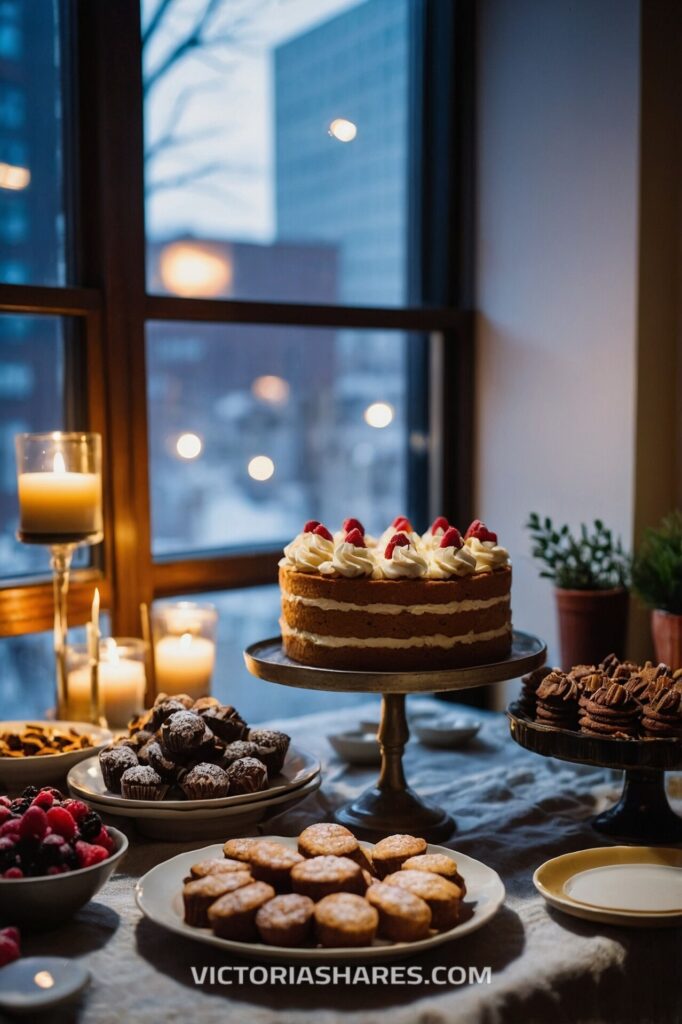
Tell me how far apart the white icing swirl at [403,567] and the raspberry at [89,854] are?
55 centimetres

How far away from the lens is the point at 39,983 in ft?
3.55

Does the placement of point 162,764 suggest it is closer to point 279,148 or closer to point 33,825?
point 33,825

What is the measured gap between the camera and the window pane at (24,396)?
208cm

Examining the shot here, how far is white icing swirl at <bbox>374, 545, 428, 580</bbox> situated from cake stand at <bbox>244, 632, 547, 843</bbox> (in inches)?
5.8

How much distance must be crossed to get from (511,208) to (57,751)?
1678 mm

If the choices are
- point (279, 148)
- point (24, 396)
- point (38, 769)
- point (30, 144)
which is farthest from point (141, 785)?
point (279, 148)

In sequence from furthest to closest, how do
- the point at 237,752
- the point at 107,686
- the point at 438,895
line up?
the point at 107,686
the point at 237,752
the point at 438,895

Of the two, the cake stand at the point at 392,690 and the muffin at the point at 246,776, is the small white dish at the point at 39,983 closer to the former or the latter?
the muffin at the point at 246,776

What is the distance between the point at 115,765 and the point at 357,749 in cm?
55

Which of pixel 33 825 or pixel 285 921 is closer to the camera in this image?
pixel 285 921

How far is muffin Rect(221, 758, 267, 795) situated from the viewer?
1512 millimetres

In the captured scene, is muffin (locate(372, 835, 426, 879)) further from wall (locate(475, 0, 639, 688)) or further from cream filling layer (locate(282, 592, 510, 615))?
wall (locate(475, 0, 639, 688))

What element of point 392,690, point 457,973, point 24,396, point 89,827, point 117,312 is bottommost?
point 457,973

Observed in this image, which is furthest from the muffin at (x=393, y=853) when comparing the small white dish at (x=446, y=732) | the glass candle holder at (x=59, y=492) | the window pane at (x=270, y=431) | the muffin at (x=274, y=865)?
the window pane at (x=270, y=431)
